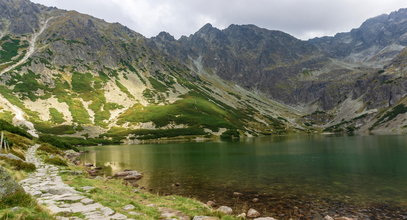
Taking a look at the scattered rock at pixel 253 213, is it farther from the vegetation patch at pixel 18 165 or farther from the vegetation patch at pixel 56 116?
the vegetation patch at pixel 56 116

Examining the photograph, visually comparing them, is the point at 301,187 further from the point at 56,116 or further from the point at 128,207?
the point at 56,116

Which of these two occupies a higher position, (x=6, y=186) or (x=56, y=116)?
(x=56, y=116)

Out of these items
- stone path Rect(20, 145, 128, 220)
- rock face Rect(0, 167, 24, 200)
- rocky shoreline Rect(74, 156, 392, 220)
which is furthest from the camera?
rocky shoreline Rect(74, 156, 392, 220)

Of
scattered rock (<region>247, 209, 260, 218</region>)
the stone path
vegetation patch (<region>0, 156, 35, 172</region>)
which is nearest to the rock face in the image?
the stone path

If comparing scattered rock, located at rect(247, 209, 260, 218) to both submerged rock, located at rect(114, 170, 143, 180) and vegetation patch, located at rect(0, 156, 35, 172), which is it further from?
vegetation patch, located at rect(0, 156, 35, 172)

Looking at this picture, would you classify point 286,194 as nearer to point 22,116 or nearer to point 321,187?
point 321,187

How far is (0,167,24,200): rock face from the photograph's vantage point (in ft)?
43.1

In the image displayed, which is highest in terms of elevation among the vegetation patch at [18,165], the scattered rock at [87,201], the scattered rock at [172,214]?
the vegetation patch at [18,165]

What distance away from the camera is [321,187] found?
115 feet

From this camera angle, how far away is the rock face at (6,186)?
43.1 feet

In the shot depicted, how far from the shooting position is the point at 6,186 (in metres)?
13.4

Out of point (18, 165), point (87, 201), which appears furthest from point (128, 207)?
point (18, 165)

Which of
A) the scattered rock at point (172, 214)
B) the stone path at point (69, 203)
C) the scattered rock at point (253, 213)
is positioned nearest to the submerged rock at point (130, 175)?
the stone path at point (69, 203)

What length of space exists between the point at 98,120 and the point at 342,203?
625 ft
